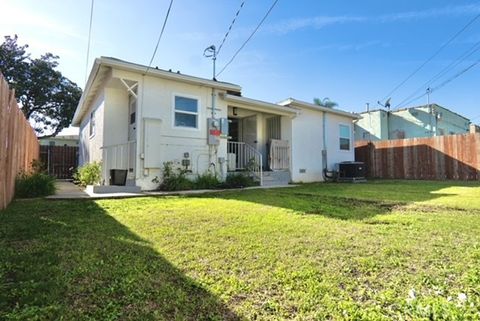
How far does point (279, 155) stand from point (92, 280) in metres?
9.84

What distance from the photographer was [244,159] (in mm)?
11352

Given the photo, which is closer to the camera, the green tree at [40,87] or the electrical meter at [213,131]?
the electrical meter at [213,131]

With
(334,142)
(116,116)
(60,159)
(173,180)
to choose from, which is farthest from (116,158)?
(60,159)

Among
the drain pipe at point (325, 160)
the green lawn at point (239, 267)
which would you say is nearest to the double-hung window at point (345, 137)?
the drain pipe at point (325, 160)

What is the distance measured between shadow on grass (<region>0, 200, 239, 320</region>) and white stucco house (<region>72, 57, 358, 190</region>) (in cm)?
494

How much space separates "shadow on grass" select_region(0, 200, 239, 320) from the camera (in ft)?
5.49

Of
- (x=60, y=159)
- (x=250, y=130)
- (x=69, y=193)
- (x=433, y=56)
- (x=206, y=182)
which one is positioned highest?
(x=433, y=56)

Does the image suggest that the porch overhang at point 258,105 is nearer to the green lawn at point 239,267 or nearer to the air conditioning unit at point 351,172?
the air conditioning unit at point 351,172

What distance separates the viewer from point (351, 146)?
561 inches

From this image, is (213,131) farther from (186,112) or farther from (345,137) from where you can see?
(345,137)

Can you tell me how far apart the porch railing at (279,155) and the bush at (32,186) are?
728 centimetres

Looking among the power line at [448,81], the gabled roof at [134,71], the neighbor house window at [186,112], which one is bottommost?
the neighbor house window at [186,112]

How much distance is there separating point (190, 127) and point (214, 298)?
24.6 feet

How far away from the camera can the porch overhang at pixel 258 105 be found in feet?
32.3
